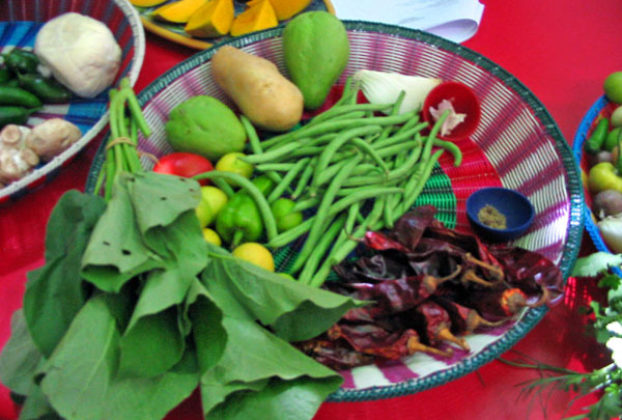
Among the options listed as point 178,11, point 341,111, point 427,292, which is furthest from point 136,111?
point 427,292

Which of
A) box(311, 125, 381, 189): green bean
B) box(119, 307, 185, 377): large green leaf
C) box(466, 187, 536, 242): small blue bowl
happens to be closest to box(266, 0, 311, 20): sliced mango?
box(311, 125, 381, 189): green bean

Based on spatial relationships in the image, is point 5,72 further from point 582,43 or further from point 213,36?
point 582,43

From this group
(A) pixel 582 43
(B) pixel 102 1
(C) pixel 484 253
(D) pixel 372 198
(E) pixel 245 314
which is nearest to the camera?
(E) pixel 245 314

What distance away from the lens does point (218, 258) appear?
715 millimetres

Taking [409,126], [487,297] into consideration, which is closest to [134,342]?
[487,297]

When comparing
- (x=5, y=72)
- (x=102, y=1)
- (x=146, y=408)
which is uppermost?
(x=102, y=1)

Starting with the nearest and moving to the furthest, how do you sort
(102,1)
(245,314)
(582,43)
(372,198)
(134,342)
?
1. (134,342)
2. (245,314)
3. (372,198)
4. (102,1)
5. (582,43)

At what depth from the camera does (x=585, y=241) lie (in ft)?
3.36

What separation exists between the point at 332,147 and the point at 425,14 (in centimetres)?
80

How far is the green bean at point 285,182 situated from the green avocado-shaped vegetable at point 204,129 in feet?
0.48

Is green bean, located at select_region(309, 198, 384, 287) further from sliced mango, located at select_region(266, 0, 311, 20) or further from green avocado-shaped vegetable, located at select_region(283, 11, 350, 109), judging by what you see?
sliced mango, located at select_region(266, 0, 311, 20)

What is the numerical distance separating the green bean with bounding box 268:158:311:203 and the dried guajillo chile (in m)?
0.21

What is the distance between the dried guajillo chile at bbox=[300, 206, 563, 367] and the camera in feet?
2.44

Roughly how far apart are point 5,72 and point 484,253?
1179 millimetres
